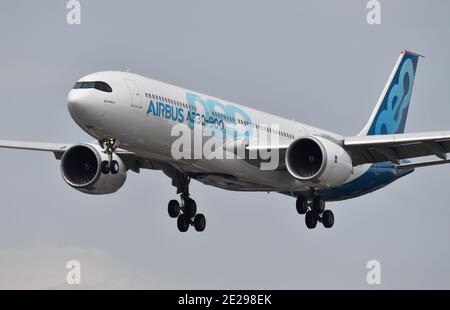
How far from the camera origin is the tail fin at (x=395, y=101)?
57625 mm

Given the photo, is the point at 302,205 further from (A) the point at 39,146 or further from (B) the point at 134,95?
(B) the point at 134,95

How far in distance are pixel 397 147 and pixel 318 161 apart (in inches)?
152

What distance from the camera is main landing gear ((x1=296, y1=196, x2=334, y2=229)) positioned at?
51094mm

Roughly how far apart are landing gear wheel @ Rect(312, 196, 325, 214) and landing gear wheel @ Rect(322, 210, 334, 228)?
0.40 metres

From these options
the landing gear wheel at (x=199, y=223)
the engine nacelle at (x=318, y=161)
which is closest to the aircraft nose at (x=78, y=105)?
the engine nacelle at (x=318, y=161)

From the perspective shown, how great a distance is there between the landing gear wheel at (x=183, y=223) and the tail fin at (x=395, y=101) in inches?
446

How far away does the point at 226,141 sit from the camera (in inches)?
1807

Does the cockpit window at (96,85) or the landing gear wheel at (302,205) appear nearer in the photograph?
the cockpit window at (96,85)

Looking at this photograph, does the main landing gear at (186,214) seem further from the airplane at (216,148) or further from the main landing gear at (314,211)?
the main landing gear at (314,211)

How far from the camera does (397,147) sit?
48.3 metres

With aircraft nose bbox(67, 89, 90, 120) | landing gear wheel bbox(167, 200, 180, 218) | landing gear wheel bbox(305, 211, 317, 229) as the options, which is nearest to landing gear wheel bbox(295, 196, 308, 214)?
landing gear wheel bbox(305, 211, 317, 229)

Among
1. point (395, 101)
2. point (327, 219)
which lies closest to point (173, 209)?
point (327, 219)

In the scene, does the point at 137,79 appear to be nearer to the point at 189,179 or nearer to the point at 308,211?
the point at 189,179

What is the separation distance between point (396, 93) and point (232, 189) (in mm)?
14347
